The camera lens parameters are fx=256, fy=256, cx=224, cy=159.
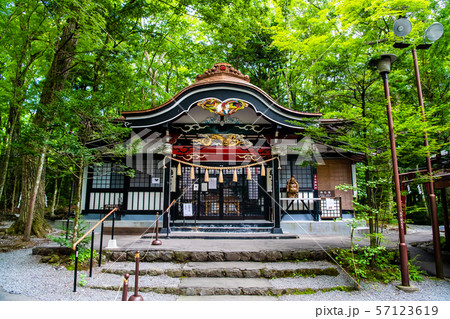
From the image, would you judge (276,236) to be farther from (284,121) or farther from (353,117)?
(353,117)

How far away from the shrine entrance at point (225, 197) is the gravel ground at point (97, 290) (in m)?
4.89

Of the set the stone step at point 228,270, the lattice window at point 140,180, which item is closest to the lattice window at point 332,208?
the stone step at point 228,270

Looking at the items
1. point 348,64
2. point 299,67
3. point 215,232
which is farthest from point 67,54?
point 299,67

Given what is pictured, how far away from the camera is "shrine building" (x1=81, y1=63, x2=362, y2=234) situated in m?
7.99

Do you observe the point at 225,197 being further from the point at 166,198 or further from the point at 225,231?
the point at 166,198

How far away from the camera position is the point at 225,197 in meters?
10.0

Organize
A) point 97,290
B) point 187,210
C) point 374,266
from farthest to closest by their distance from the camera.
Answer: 1. point 187,210
2. point 374,266
3. point 97,290

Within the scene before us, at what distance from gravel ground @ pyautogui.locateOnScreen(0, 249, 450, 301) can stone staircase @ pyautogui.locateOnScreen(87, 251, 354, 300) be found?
3.7 inches

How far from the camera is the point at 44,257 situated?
5637mm

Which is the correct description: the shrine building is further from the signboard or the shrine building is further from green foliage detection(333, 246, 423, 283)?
green foliage detection(333, 246, 423, 283)

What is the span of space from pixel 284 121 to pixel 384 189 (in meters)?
3.55

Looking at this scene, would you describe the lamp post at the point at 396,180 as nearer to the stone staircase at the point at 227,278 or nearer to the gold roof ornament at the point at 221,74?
the stone staircase at the point at 227,278

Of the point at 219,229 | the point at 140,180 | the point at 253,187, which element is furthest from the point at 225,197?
the point at 140,180

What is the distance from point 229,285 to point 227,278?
1.37 ft
